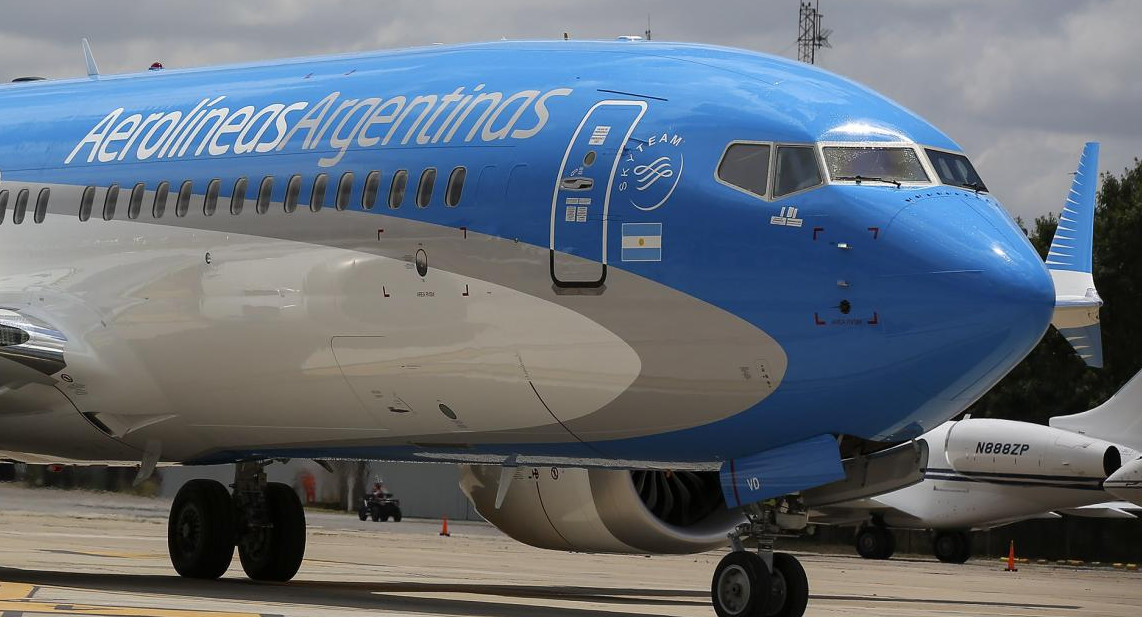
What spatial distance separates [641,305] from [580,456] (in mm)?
1853

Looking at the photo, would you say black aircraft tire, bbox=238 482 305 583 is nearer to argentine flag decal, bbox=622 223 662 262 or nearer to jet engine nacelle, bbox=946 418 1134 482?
argentine flag decal, bbox=622 223 662 262

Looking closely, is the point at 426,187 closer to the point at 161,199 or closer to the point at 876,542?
the point at 161,199

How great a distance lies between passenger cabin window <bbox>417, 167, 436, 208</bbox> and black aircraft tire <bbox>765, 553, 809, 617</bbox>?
12.9 ft

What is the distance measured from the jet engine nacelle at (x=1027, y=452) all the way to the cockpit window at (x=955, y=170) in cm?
2917

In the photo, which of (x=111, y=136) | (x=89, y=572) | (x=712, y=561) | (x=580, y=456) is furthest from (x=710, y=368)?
(x=712, y=561)

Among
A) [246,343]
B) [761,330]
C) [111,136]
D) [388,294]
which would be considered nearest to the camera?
[761,330]

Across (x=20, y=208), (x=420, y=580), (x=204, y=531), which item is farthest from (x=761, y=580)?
(x=420, y=580)

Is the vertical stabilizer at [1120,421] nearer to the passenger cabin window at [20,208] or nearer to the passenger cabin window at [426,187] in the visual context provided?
the passenger cabin window at [20,208]

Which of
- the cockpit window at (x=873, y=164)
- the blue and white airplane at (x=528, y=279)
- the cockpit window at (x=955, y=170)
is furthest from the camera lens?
the cockpit window at (x=955, y=170)

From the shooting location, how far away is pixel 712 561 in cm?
3775

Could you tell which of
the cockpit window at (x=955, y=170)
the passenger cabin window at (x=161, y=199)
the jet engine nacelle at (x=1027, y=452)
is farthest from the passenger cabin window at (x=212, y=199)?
the jet engine nacelle at (x=1027, y=452)

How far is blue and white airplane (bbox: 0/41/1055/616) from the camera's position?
12.6 meters

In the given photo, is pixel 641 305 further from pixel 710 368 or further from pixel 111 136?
pixel 111 136

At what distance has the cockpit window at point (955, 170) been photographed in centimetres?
1318
